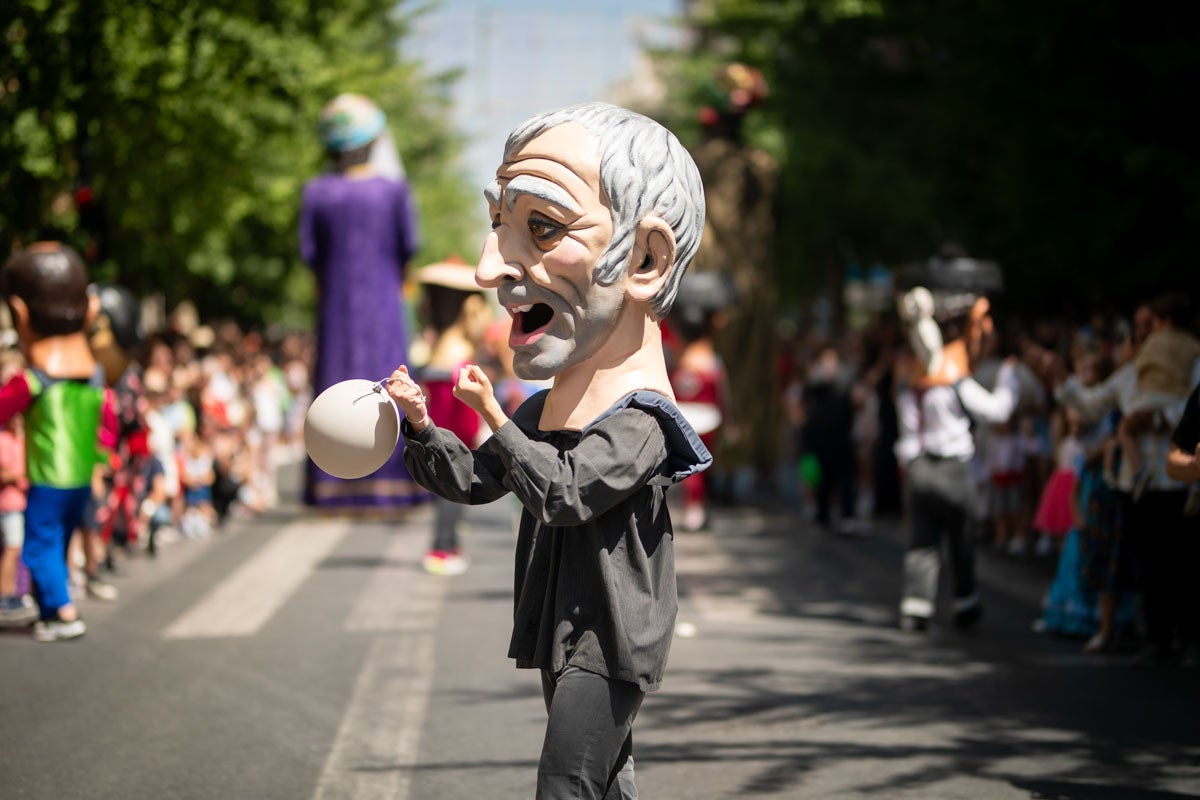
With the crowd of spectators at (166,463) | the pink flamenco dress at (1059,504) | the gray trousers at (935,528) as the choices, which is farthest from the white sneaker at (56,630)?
the pink flamenco dress at (1059,504)

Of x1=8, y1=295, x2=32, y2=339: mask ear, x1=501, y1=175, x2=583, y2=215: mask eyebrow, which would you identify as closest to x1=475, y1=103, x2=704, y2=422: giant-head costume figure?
x1=501, y1=175, x2=583, y2=215: mask eyebrow

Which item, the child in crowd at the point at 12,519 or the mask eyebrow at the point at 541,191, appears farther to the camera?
the child in crowd at the point at 12,519

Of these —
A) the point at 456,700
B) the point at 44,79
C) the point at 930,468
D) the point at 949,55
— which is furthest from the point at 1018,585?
the point at 949,55

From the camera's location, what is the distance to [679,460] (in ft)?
15.6

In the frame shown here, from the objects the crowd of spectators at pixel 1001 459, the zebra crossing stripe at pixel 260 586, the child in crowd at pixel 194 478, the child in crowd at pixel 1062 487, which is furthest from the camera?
the child in crowd at pixel 194 478

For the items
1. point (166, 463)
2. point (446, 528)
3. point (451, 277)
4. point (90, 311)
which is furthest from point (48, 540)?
point (451, 277)

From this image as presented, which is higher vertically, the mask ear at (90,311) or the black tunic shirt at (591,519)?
the mask ear at (90,311)

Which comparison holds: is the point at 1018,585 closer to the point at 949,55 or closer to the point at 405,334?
the point at 405,334

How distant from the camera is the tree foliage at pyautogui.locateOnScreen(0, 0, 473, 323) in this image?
12.8 m

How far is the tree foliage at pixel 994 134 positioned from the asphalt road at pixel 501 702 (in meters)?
3.40

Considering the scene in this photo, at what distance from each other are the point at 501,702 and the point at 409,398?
365 centimetres

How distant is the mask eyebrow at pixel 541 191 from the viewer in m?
4.72

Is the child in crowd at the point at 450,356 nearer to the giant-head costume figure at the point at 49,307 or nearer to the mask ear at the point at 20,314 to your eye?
the giant-head costume figure at the point at 49,307

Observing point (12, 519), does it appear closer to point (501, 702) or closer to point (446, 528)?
point (446, 528)
